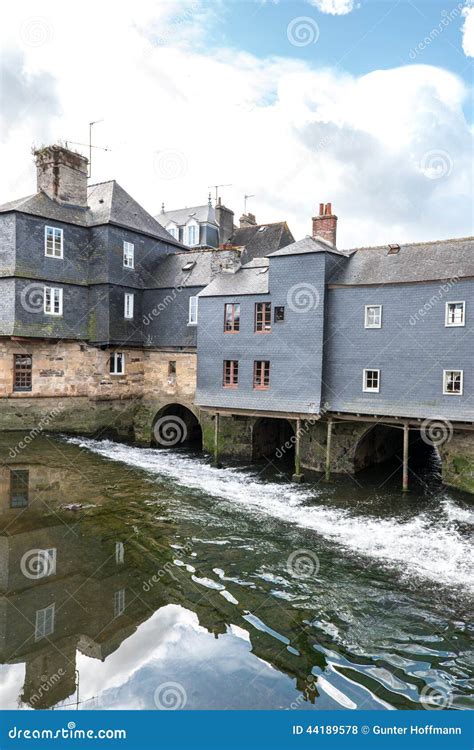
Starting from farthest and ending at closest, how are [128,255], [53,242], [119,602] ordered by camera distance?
[128,255] → [53,242] → [119,602]

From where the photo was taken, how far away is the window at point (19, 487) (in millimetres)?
15734

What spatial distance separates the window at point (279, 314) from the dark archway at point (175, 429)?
933 centimetres

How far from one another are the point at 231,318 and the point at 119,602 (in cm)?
1445

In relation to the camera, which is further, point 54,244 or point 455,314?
point 54,244

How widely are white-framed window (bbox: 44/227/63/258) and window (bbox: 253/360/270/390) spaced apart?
12.1 m

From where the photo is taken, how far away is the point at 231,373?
876 inches

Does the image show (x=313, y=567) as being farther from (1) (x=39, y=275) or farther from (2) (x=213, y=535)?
(1) (x=39, y=275)

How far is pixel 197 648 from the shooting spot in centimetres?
859

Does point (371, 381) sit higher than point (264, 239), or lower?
lower

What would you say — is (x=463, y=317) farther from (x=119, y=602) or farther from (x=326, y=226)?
(x=119, y=602)

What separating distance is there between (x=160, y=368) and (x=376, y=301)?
12.9m

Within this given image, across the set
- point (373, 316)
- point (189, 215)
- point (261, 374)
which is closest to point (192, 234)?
point (189, 215)

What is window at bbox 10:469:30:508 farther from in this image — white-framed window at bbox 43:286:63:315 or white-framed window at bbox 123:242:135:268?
white-framed window at bbox 123:242:135:268

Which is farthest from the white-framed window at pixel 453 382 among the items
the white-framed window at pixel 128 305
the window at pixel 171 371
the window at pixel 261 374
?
the white-framed window at pixel 128 305
